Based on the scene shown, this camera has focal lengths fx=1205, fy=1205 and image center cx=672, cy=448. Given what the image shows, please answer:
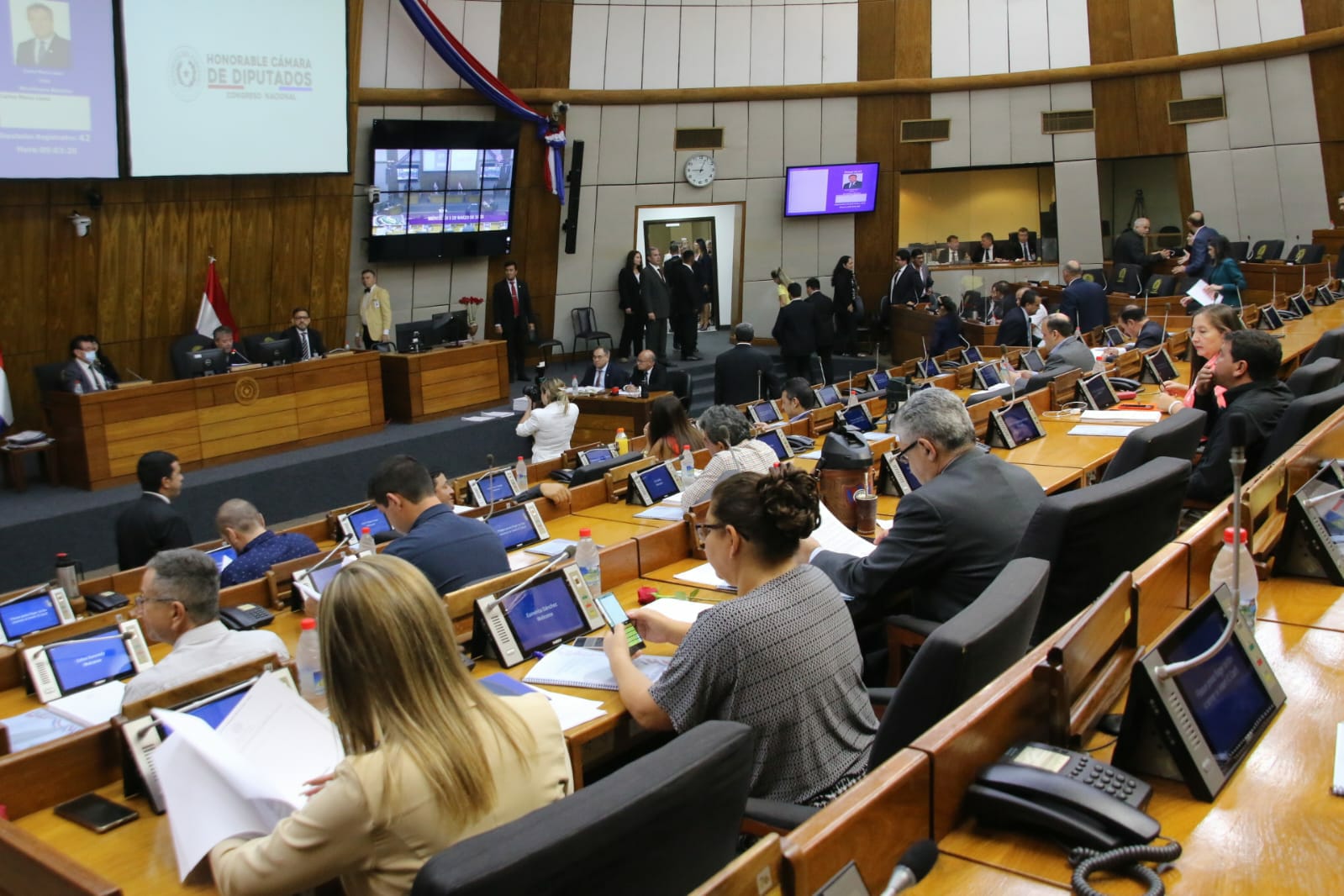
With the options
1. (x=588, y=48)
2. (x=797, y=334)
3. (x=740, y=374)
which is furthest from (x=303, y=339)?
(x=588, y=48)

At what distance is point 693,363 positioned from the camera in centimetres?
1445

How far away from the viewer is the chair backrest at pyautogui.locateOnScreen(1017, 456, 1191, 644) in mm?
3121

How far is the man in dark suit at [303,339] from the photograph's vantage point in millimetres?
11055

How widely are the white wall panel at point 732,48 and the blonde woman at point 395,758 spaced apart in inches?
556

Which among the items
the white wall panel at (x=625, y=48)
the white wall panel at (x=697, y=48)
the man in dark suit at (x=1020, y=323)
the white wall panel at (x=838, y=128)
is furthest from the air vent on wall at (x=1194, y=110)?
the white wall panel at (x=625, y=48)

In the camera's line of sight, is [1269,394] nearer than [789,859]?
No

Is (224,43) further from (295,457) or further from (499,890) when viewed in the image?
(499,890)

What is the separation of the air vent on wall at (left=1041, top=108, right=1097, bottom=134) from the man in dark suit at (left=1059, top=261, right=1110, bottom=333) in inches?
173

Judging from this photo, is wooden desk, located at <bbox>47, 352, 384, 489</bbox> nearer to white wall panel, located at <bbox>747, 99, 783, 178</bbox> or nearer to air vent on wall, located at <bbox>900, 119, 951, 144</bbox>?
white wall panel, located at <bbox>747, 99, 783, 178</bbox>

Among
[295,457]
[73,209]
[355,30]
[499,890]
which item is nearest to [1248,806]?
[499,890]

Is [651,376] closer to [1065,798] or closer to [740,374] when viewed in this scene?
[740,374]

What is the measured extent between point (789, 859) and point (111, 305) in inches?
405

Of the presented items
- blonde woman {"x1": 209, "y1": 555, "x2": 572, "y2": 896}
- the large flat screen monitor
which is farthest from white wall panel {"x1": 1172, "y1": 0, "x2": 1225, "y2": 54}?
blonde woman {"x1": 209, "y1": 555, "x2": 572, "y2": 896}

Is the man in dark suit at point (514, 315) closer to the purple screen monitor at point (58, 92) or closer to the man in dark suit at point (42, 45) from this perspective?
the purple screen monitor at point (58, 92)
